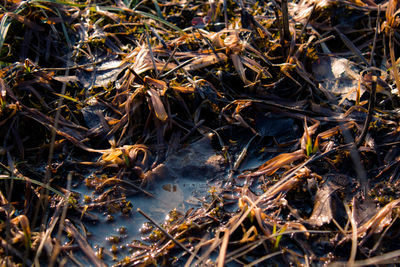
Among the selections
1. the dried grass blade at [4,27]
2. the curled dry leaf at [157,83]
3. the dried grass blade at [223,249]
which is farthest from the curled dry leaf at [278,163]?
the dried grass blade at [4,27]

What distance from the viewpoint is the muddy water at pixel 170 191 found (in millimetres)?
2018

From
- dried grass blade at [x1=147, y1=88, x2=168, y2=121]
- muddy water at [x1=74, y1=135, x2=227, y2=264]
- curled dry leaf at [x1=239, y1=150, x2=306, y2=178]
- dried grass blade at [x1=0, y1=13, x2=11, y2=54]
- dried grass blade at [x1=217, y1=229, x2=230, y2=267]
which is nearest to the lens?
dried grass blade at [x1=217, y1=229, x2=230, y2=267]

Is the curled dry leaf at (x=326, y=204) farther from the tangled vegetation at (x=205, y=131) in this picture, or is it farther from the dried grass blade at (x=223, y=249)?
the dried grass blade at (x=223, y=249)

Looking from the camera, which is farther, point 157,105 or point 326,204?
point 157,105

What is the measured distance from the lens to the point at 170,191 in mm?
2230

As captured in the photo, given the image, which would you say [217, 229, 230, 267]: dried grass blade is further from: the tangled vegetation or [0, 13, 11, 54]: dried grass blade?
[0, 13, 11, 54]: dried grass blade

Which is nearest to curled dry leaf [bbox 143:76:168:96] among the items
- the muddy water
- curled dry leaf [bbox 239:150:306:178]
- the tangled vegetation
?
→ the tangled vegetation

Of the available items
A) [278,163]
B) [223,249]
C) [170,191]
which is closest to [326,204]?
[278,163]

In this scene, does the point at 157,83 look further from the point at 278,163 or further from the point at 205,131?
the point at 278,163

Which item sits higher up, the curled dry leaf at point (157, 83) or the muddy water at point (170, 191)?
the curled dry leaf at point (157, 83)

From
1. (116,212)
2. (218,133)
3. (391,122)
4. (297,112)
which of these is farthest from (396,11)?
(116,212)

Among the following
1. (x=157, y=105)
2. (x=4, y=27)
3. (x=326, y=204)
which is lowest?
(x=326, y=204)

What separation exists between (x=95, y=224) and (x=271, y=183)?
1009 millimetres

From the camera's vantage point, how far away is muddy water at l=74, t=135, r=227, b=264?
2.02 meters
